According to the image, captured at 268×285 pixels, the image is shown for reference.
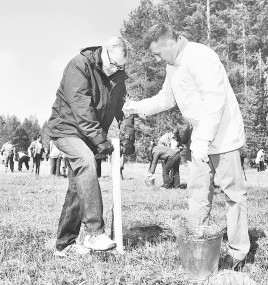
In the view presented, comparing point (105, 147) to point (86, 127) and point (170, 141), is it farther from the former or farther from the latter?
point (170, 141)

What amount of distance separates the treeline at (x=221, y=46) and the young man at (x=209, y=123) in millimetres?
24538

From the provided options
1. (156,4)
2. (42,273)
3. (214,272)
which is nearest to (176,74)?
(214,272)

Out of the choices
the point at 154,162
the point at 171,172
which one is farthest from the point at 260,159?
the point at 154,162

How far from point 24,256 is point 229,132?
2.02 m

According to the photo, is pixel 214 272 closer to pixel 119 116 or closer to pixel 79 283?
pixel 79 283

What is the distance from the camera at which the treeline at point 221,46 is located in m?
29.7

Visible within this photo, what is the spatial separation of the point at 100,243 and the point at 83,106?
1141 millimetres

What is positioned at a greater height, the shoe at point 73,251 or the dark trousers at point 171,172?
the dark trousers at point 171,172

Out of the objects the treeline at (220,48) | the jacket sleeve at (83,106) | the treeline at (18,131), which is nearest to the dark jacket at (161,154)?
the jacket sleeve at (83,106)

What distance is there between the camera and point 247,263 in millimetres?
3725

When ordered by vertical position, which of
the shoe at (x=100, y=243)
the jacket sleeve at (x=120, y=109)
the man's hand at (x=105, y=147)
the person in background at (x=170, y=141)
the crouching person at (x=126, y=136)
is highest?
the person in background at (x=170, y=141)

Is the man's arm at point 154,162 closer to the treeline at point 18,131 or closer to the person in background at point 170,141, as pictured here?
the person in background at point 170,141

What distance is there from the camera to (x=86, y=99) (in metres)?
3.70

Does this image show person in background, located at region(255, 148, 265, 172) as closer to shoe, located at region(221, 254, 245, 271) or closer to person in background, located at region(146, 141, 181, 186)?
person in background, located at region(146, 141, 181, 186)
